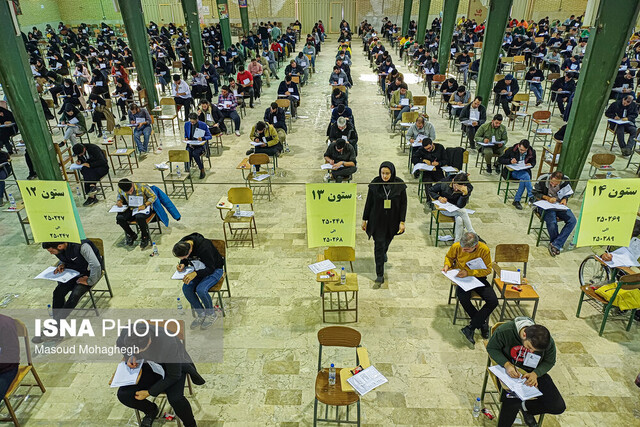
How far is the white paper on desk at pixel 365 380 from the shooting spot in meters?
4.20

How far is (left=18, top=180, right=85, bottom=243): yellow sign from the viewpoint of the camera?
544 centimetres

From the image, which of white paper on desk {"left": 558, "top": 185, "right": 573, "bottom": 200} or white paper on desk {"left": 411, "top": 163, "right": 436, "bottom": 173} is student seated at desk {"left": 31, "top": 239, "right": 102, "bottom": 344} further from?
white paper on desk {"left": 558, "top": 185, "right": 573, "bottom": 200}

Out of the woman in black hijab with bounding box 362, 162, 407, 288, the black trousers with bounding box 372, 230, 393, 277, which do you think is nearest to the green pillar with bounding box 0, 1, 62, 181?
the woman in black hijab with bounding box 362, 162, 407, 288

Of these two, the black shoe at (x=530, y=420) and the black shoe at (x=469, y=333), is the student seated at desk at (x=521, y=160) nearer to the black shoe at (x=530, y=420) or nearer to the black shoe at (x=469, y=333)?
the black shoe at (x=469, y=333)

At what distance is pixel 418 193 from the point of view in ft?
32.0

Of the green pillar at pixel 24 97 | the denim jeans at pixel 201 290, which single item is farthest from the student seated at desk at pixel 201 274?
the green pillar at pixel 24 97

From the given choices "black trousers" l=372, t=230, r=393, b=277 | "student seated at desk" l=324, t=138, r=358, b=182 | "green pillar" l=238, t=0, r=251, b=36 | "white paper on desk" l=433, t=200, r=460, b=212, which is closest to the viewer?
"black trousers" l=372, t=230, r=393, b=277

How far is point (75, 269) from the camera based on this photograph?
6.09 meters

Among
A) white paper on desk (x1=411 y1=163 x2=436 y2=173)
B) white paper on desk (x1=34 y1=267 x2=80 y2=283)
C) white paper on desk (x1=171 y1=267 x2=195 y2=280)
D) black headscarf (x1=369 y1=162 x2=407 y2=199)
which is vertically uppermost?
black headscarf (x1=369 y1=162 x2=407 y2=199)

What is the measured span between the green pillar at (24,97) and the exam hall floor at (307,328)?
1386mm

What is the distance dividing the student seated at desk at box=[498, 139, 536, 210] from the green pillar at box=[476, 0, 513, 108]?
16.1 feet

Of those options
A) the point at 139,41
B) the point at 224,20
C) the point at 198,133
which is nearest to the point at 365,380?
the point at 198,133

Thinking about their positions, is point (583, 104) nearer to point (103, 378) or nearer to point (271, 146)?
point (271, 146)

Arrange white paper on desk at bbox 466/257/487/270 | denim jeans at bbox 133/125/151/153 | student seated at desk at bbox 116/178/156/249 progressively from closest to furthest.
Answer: white paper on desk at bbox 466/257/487/270 → student seated at desk at bbox 116/178/156/249 → denim jeans at bbox 133/125/151/153
